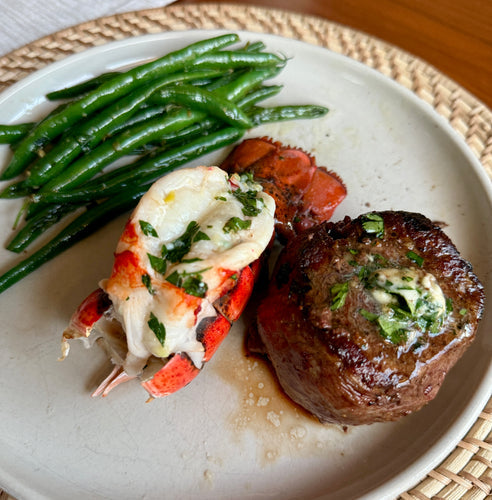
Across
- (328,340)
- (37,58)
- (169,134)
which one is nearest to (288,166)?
(169,134)

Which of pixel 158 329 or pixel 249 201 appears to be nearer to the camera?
pixel 158 329

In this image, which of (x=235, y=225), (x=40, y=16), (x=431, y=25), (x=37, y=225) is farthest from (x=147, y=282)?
(x=431, y=25)

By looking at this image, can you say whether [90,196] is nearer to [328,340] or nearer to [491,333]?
[328,340]

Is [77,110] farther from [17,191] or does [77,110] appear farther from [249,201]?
[249,201]

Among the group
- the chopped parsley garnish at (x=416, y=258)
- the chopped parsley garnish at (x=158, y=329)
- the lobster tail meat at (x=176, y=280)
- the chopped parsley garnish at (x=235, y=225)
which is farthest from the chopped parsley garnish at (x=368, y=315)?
the chopped parsley garnish at (x=158, y=329)

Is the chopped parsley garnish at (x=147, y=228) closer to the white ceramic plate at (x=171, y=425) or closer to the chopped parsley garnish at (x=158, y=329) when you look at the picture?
the chopped parsley garnish at (x=158, y=329)

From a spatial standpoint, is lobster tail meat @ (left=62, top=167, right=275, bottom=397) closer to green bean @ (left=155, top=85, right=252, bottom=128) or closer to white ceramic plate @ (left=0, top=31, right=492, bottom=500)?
white ceramic plate @ (left=0, top=31, right=492, bottom=500)
